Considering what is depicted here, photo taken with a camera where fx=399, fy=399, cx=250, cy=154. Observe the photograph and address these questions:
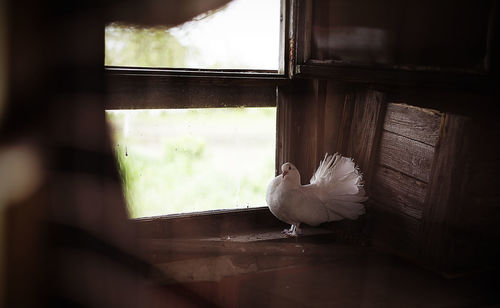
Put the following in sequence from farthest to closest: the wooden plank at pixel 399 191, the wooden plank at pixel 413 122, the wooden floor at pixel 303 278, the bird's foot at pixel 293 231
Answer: the bird's foot at pixel 293 231 < the wooden plank at pixel 399 191 < the wooden plank at pixel 413 122 < the wooden floor at pixel 303 278

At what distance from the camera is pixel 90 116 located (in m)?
1.40

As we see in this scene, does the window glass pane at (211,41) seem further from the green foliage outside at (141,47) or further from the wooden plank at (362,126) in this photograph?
the wooden plank at (362,126)

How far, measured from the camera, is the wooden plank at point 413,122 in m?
1.89

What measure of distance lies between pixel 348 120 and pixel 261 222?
83 centimetres

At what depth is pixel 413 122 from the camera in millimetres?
2020

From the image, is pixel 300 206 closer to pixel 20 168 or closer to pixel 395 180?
pixel 395 180

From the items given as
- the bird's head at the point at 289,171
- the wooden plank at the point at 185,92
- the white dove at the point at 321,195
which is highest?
the wooden plank at the point at 185,92

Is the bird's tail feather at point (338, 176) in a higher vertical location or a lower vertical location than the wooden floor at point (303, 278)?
higher

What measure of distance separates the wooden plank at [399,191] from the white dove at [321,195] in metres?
0.10

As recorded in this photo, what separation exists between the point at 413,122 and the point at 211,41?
1150 millimetres

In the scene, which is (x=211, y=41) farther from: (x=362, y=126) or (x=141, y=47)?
(x=362, y=126)

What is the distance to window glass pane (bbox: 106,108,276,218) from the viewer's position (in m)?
2.13

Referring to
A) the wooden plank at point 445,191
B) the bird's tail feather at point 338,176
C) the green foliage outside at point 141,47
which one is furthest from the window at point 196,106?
the wooden plank at point 445,191

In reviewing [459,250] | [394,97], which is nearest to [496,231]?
[459,250]
